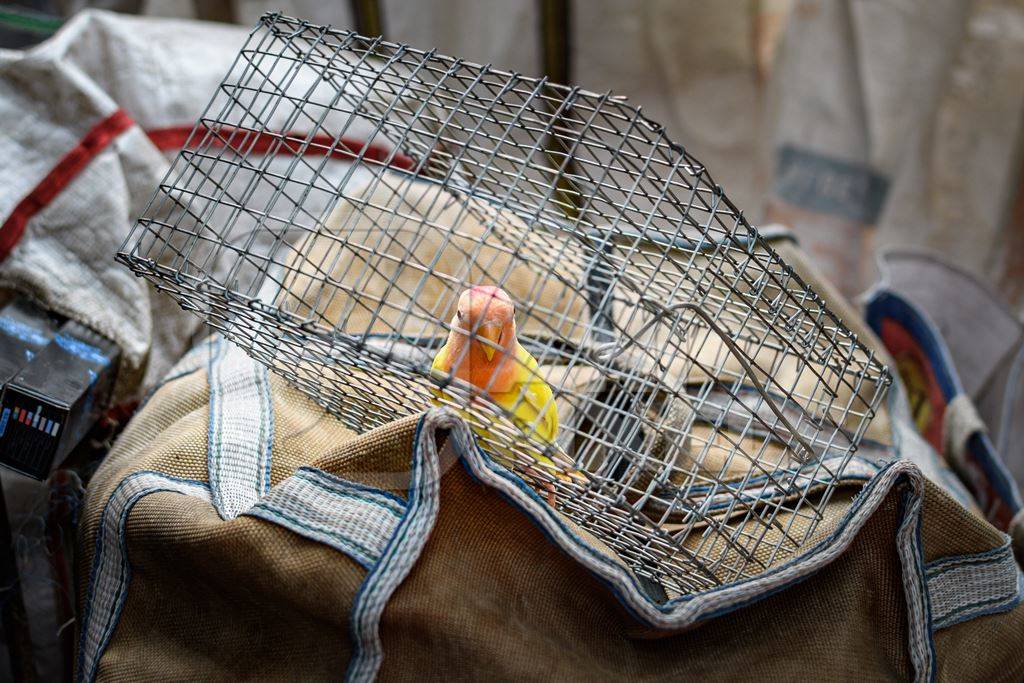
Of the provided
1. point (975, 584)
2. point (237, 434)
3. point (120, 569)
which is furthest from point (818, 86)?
point (120, 569)

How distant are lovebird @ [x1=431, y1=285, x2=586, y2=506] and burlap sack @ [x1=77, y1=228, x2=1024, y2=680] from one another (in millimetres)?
58

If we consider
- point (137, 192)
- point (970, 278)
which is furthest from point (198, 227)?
point (970, 278)

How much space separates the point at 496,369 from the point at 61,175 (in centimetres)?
46

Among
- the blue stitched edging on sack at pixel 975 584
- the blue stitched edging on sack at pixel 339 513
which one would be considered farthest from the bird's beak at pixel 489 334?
the blue stitched edging on sack at pixel 975 584

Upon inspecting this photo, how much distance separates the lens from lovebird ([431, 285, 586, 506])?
0.55 m

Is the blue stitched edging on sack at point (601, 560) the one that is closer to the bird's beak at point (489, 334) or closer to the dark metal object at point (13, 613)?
the bird's beak at point (489, 334)

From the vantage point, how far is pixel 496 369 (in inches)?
21.4

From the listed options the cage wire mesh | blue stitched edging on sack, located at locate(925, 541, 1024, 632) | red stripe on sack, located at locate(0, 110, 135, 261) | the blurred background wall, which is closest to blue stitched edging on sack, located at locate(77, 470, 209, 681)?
the cage wire mesh

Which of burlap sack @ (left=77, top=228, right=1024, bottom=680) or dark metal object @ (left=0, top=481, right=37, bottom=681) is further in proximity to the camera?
dark metal object @ (left=0, top=481, right=37, bottom=681)

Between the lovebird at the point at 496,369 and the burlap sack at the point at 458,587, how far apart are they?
6cm

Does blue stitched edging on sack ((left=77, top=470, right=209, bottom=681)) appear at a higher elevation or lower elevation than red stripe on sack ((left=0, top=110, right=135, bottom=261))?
lower

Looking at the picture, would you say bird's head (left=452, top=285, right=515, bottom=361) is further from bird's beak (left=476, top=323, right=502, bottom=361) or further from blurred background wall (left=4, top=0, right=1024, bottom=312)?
blurred background wall (left=4, top=0, right=1024, bottom=312)

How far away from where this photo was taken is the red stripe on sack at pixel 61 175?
2.46 ft

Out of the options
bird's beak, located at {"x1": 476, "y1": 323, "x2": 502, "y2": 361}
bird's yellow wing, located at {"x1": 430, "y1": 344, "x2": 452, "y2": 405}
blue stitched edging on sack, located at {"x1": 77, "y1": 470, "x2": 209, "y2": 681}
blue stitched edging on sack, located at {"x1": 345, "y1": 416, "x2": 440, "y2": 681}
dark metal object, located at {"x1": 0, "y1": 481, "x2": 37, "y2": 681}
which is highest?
bird's beak, located at {"x1": 476, "y1": 323, "x2": 502, "y2": 361}
